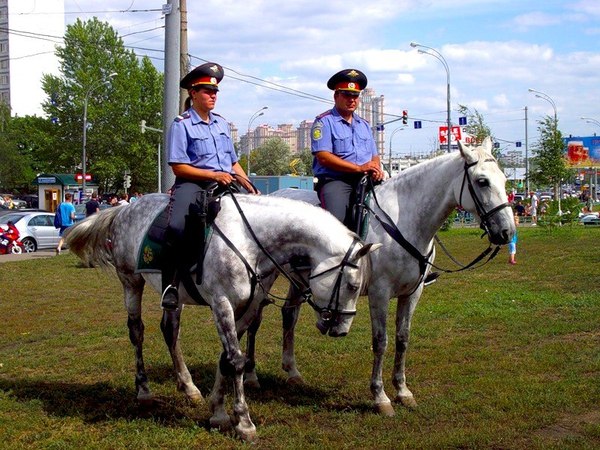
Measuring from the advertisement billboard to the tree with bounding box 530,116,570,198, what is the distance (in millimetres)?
28290

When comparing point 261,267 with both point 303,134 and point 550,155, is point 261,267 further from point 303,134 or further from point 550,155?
point 303,134

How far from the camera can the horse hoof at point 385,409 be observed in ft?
21.7

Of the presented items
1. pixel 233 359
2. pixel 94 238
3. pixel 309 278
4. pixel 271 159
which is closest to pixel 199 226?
pixel 309 278

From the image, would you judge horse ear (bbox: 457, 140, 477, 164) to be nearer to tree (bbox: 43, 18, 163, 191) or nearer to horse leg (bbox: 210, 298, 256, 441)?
horse leg (bbox: 210, 298, 256, 441)

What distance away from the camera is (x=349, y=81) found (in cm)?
734

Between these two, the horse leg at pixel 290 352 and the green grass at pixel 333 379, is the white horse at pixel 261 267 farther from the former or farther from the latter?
the horse leg at pixel 290 352

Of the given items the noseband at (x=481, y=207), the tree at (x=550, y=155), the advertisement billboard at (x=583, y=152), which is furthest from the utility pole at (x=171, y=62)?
the advertisement billboard at (x=583, y=152)

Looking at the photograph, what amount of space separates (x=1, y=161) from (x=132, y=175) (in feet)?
51.0

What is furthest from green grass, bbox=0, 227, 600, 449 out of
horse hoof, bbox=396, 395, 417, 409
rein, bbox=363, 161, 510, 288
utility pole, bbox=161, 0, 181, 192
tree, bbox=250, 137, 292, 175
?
tree, bbox=250, 137, 292, 175

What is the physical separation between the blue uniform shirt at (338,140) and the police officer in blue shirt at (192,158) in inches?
37.1

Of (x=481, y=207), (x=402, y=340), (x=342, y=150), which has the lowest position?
(x=402, y=340)

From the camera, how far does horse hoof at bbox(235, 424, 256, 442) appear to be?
19.4ft

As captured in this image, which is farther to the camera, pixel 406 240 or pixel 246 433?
pixel 406 240

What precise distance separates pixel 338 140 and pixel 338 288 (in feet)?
6.62
